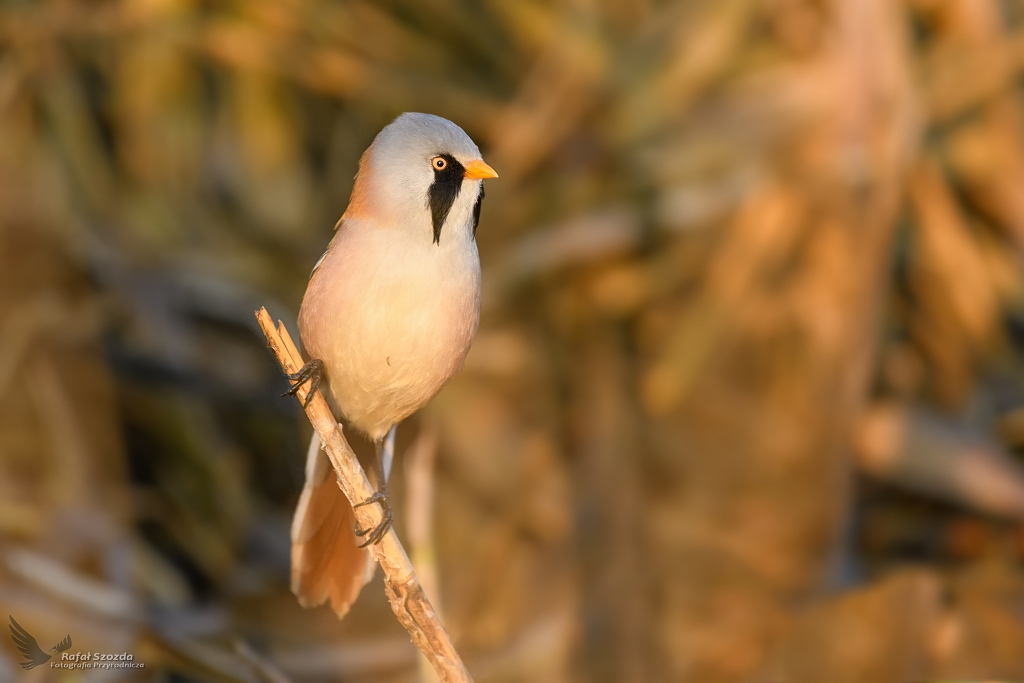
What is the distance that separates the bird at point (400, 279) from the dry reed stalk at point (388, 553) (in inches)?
1.2

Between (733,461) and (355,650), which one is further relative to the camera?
(733,461)

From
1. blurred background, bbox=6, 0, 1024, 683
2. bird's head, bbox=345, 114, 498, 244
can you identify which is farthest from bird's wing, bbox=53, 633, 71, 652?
bird's head, bbox=345, 114, 498, 244

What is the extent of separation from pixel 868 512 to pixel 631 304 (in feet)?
4.09

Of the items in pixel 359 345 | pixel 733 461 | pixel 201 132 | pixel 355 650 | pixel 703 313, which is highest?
pixel 201 132

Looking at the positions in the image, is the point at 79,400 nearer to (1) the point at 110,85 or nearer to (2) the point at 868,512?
(1) the point at 110,85

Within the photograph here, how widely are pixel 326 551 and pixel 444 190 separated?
679 millimetres

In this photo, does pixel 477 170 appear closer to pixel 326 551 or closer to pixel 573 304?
pixel 326 551

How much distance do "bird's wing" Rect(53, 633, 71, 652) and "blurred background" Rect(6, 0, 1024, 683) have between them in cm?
63

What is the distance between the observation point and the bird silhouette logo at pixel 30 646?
7.29 ft

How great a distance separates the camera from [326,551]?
1767 millimetres

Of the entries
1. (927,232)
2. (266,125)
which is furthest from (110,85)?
(927,232)

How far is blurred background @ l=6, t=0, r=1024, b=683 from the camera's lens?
347cm

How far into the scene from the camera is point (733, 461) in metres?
3.89

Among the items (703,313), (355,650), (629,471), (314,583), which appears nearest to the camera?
(314,583)
